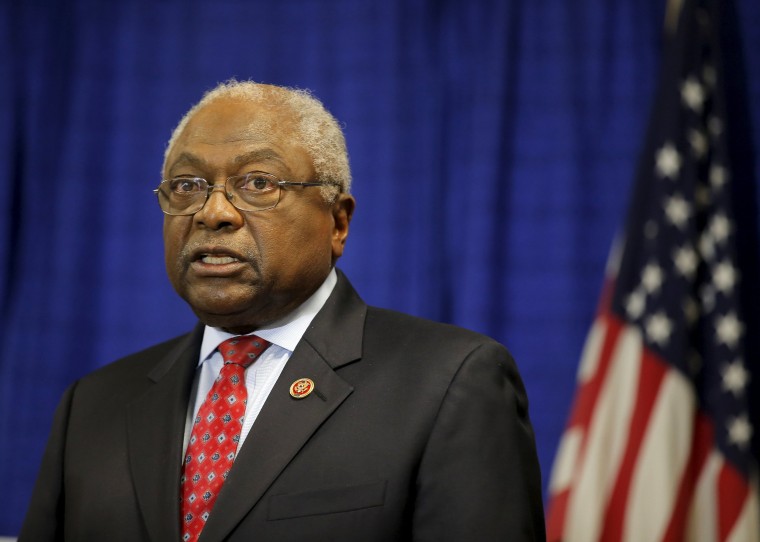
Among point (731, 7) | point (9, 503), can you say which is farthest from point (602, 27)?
point (9, 503)

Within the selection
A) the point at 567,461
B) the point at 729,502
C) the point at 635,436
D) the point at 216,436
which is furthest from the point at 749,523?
the point at 216,436

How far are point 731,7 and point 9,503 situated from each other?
2.72m

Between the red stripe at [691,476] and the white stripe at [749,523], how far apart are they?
12 centimetres

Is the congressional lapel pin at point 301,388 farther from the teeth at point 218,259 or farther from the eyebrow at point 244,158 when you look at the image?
the eyebrow at point 244,158

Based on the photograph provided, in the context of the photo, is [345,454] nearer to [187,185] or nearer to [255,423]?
[255,423]

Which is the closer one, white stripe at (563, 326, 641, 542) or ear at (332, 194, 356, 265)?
ear at (332, 194, 356, 265)

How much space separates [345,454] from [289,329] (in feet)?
0.99

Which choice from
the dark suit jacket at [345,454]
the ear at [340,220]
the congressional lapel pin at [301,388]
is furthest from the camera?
the ear at [340,220]

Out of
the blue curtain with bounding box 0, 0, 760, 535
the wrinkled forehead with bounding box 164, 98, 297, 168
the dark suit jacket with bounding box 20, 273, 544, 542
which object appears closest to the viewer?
the dark suit jacket with bounding box 20, 273, 544, 542

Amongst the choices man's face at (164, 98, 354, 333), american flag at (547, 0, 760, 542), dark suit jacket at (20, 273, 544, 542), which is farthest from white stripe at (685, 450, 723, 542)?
man's face at (164, 98, 354, 333)

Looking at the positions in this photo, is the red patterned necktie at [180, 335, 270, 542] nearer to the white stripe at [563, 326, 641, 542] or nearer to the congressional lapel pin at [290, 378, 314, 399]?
the congressional lapel pin at [290, 378, 314, 399]

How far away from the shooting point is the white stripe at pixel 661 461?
228 centimetres

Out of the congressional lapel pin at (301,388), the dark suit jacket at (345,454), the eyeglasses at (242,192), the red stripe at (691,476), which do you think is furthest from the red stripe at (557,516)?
the eyeglasses at (242,192)

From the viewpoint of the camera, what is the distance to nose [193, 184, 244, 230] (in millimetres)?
1615
